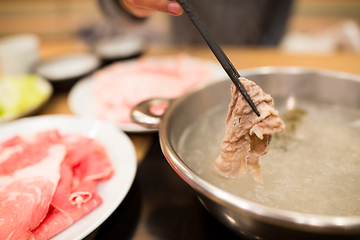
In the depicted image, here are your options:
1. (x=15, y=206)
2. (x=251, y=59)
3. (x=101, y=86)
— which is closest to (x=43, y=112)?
(x=101, y=86)

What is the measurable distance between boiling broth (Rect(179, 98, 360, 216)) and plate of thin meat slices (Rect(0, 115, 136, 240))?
10.7 inches

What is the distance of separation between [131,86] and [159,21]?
2.85 meters

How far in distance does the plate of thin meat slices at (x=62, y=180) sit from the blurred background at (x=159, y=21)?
2.64 metres

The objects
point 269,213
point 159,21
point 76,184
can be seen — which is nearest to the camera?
point 269,213

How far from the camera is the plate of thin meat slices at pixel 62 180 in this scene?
70cm

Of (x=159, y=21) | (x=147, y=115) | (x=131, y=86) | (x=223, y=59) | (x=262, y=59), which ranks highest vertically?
(x=223, y=59)

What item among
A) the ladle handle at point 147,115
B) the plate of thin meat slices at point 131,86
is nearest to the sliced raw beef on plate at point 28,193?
the ladle handle at point 147,115

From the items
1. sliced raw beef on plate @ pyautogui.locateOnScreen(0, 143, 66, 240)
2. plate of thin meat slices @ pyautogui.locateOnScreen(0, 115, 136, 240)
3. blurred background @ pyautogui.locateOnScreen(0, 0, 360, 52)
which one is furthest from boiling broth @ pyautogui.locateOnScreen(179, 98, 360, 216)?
blurred background @ pyautogui.locateOnScreen(0, 0, 360, 52)

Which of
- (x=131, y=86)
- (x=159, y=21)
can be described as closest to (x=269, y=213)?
(x=131, y=86)

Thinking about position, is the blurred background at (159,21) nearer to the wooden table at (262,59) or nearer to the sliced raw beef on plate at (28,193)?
the wooden table at (262,59)

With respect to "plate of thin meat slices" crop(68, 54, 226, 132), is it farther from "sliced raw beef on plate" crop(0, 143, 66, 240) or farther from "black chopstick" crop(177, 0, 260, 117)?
"black chopstick" crop(177, 0, 260, 117)

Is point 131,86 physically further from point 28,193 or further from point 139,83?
point 28,193

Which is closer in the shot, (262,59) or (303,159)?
(303,159)

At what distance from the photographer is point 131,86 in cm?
149
